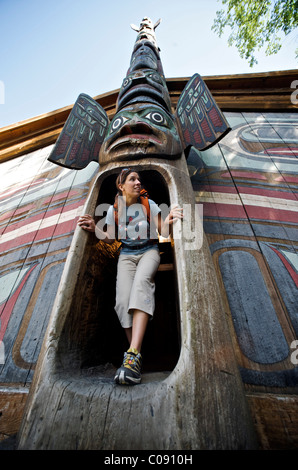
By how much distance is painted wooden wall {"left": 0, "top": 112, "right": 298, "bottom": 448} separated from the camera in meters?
1.34

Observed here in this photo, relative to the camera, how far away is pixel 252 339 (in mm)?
1451

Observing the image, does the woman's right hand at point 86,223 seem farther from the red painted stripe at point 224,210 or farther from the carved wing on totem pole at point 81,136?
the red painted stripe at point 224,210

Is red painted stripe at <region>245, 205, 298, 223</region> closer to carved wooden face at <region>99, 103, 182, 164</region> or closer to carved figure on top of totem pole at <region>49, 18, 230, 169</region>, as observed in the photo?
carved figure on top of totem pole at <region>49, 18, 230, 169</region>

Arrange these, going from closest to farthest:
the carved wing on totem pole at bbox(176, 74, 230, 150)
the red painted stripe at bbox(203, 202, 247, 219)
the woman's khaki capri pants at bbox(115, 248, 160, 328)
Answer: the woman's khaki capri pants at bbox(115, 248, 160, 328), the carved wing on totem pole at bbox(176, 74, 230, 150), the red painted stripe at bbox(203, 202, 247, 219)

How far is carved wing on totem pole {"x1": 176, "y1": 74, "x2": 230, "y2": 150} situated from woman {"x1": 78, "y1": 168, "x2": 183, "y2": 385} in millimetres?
857

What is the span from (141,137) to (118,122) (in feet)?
1.38

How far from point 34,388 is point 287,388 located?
51.1 inches

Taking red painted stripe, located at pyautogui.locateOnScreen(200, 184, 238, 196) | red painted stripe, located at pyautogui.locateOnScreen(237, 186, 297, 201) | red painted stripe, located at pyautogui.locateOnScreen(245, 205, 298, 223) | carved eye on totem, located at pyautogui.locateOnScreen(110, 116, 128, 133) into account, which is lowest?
red painted stripe, located at pyautogui.locateOnScreen(245, 205, 298, 223)

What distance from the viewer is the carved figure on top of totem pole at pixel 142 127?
1.91 metres

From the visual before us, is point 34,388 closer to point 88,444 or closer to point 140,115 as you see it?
point 88,444

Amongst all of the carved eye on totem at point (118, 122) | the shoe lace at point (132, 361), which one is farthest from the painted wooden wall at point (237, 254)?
the carved eye on totem at point (118, 122)

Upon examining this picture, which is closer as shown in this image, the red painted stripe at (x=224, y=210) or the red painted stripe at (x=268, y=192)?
the red painted stripe at (x=224, y=210)

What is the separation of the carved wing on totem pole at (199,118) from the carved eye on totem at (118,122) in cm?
67

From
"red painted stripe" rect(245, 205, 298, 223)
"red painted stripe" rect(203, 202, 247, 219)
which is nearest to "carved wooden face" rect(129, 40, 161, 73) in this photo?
"red painted stripe" rect(203, 202, 247, 219)
